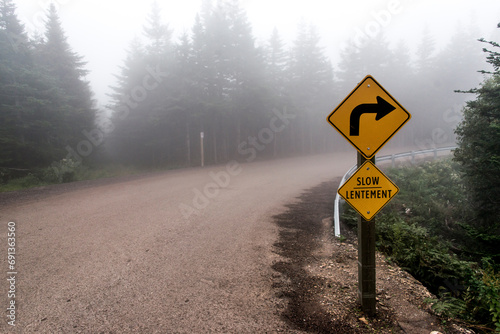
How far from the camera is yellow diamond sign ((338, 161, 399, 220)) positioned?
11.4 ft

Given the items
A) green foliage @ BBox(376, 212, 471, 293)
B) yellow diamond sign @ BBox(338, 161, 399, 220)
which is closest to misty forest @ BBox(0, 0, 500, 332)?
green foliage @ BBox(376, 212, 471, 293)

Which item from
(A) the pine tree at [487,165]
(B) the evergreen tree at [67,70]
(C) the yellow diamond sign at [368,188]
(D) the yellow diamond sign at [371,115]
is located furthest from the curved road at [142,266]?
(B) the evergreen tree at [67,70]

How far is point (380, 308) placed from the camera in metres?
3.62

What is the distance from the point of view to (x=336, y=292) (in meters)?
3.99

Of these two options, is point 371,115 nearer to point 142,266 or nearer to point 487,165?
point 142,266

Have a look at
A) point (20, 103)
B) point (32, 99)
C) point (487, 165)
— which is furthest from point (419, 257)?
point (20, 103)

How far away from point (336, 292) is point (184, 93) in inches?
921

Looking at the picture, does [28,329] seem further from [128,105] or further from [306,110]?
[306,110]

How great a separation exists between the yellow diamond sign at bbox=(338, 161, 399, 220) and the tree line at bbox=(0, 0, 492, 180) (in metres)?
19.6

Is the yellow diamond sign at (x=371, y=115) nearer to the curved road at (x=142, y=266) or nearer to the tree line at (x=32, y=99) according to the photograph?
the curved road at (x=142, y=266)

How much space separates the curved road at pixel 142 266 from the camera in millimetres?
3359

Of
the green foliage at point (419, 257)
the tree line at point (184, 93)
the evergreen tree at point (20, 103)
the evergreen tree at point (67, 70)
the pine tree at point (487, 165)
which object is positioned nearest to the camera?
the green foliage at point (419, 257)

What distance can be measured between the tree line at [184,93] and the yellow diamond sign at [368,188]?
19.6 metres

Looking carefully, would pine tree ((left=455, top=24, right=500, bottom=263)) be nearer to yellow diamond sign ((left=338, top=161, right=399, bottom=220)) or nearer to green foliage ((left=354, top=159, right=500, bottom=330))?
green foliage ((left=354, top=159, right=500, bottom=330))
